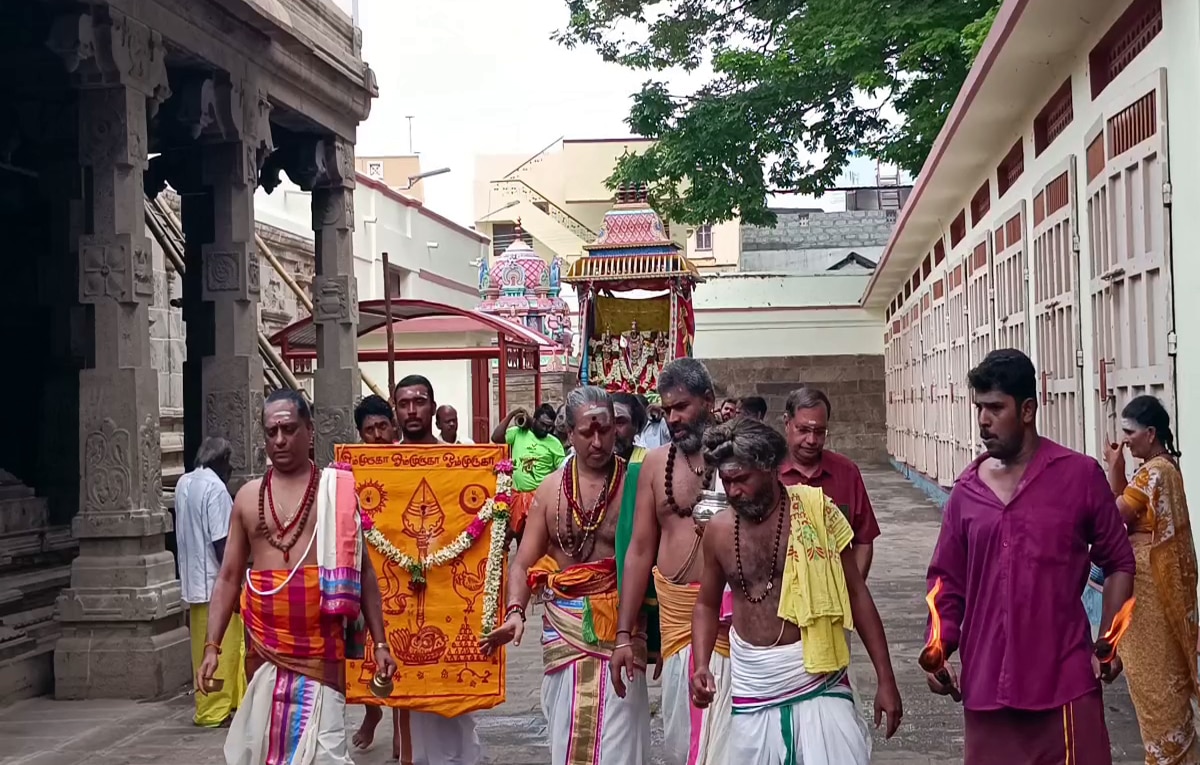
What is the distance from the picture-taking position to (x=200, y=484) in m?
8.51

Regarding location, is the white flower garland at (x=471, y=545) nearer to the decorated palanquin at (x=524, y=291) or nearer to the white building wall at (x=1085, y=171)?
the white building wall at (x=1085, y=171)

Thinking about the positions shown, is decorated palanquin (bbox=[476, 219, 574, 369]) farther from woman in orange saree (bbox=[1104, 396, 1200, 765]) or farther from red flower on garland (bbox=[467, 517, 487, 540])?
woman in orange saree (bbox=[1104, 396, 1200, 765])

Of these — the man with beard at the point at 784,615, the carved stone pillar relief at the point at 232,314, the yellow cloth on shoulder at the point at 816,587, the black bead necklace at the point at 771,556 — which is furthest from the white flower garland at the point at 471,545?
the carved stone pillar relief at the point at 232,314

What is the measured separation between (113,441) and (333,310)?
422 cm

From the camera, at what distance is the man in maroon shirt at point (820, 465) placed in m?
5.77

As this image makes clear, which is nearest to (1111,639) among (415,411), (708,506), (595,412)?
(708,506)

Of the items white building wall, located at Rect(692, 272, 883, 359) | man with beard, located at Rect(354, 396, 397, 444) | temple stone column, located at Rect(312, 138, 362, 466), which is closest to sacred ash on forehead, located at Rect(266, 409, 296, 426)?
man with beard, located at Rect(354, 396, 397, 444)

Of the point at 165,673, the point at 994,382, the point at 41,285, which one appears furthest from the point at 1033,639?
the point at 41,285

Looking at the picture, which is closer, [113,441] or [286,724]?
[286,724]

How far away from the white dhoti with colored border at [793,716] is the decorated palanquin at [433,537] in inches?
96.5

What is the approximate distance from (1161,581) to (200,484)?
5324 millimetres

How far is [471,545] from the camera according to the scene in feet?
22.6

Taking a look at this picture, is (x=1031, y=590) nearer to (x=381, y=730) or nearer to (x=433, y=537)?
(x=433, y=537)

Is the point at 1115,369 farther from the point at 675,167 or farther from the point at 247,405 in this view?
the point at 675,167
